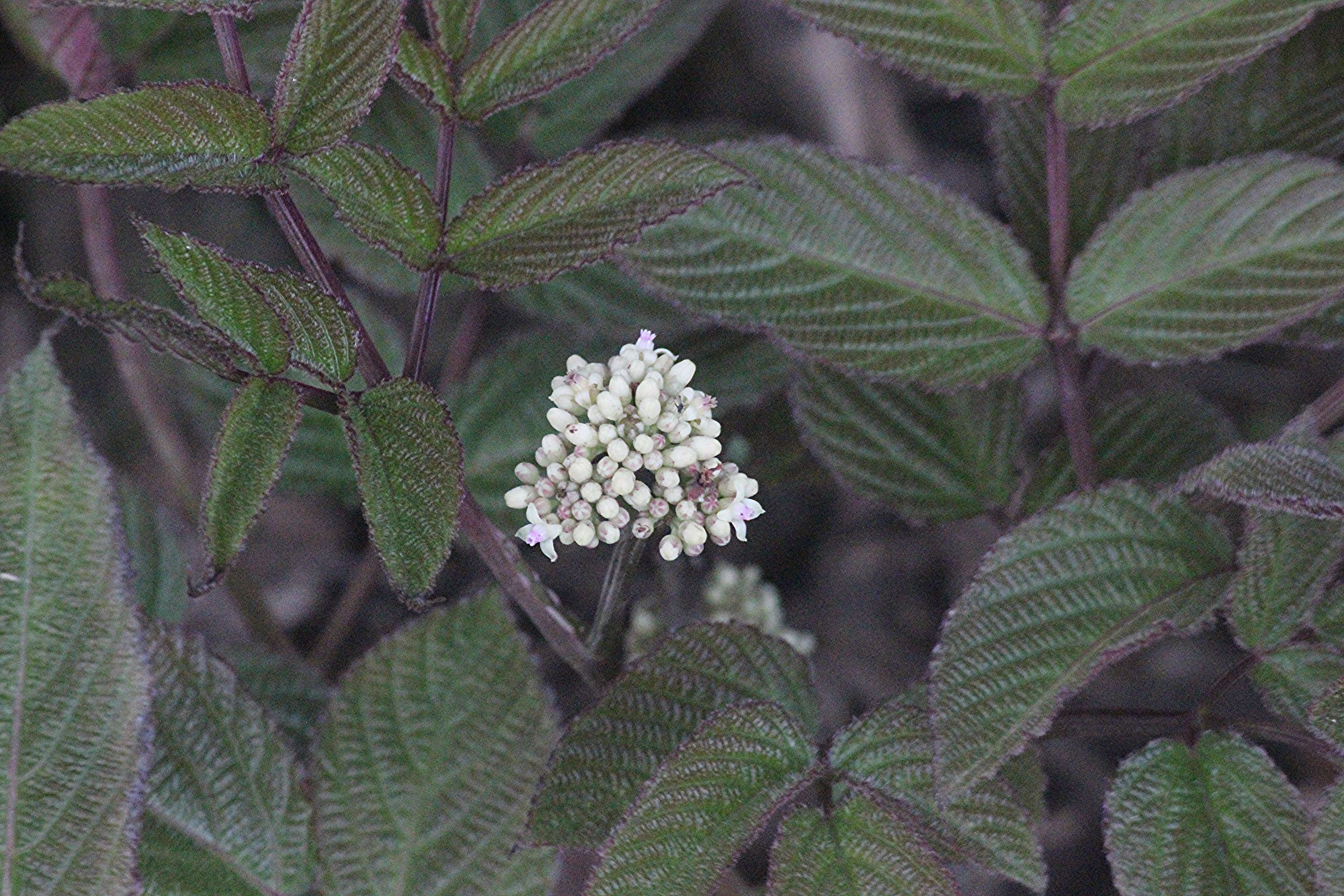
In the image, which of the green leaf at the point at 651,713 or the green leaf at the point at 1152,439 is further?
the green leaf at the point at 1152,439

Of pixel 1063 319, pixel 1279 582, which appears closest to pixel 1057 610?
pixel 1279 582

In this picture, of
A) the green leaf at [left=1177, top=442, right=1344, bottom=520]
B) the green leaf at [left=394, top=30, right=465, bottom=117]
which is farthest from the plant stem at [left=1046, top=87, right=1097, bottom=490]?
the green leaf at [left=394, top=30, right=465, bottom=117]

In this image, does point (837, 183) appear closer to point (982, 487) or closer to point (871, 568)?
point (982, 487)

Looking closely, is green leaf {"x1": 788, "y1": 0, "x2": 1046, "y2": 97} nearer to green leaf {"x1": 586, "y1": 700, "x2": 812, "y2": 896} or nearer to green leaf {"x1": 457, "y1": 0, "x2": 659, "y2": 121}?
green leaf {"x1": 457, "y1": 0, "x2": 659, "y2": 121}

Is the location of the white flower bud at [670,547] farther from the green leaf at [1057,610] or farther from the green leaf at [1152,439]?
the green leaf at [1152,439]

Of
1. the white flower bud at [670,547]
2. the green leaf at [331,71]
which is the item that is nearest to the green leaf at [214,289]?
the green leaf at [331,71]

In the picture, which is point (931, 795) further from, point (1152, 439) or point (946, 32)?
point (946, 32)
